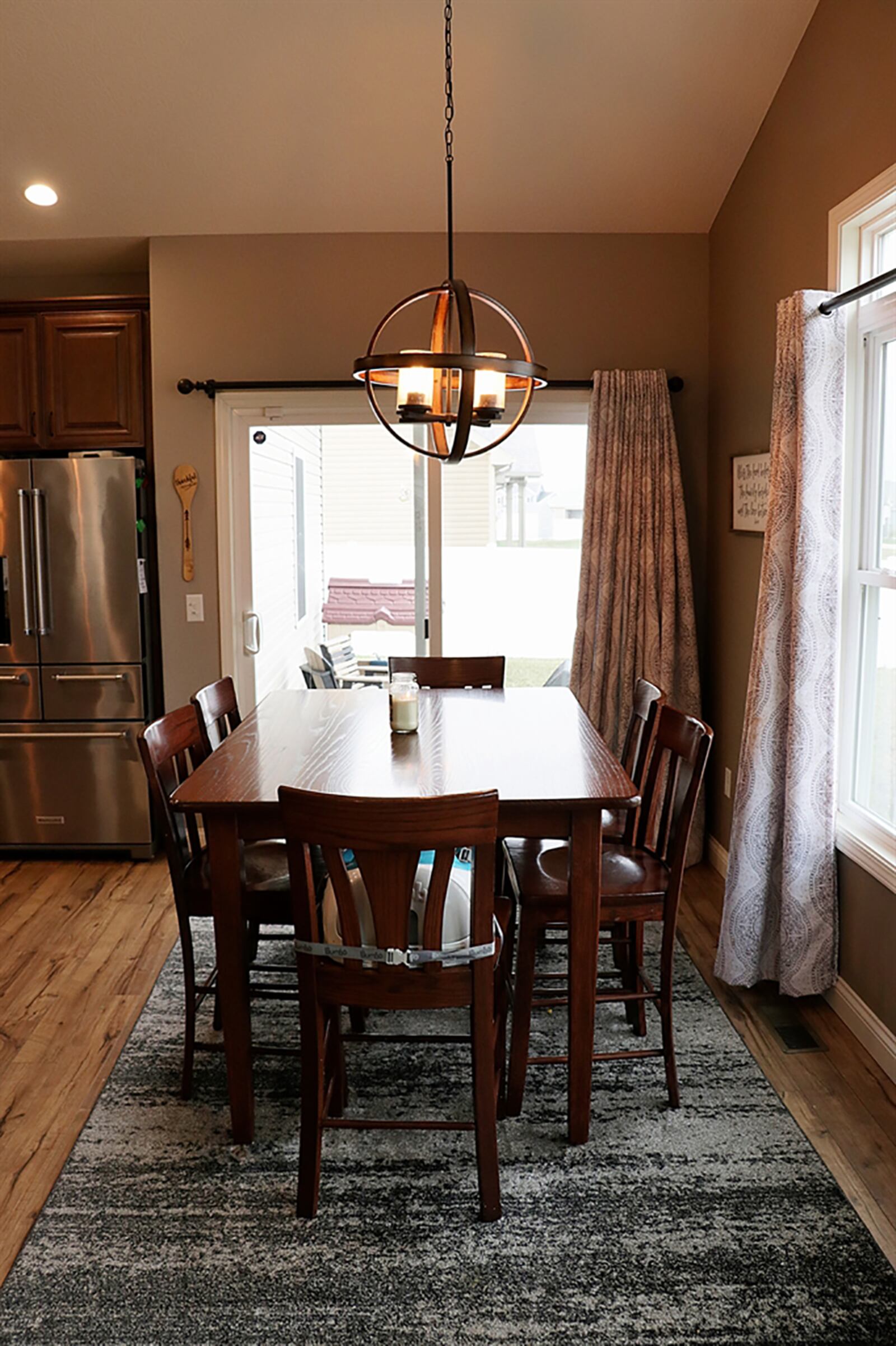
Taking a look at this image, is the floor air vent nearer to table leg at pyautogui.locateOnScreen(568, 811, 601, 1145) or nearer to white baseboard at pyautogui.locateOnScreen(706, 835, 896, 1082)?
white baseboard at pyautogui.locateOnScreen(706, 835, 896, 1082)

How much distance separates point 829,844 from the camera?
3.21 m

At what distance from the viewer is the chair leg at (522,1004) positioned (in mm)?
2631

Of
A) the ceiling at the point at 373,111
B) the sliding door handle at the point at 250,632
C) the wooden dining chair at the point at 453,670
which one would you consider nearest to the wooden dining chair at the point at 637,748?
the wooden dining chair at the point at 453,670

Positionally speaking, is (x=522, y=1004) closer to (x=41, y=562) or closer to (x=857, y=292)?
(x=857, y=292)

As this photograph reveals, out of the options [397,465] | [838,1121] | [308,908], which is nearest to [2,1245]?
[308,908]

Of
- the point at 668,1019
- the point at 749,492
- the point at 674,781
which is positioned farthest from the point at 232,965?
the point at 749,492

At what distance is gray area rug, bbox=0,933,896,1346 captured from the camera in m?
2.04

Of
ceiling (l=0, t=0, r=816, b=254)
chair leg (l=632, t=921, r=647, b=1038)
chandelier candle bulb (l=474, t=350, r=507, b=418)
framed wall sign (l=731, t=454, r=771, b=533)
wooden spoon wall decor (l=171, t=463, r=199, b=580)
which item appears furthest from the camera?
wooden spoon wall decor (l=171, t=463, r=199, b=580)

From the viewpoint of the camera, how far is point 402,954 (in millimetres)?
2182

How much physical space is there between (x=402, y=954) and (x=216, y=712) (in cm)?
149

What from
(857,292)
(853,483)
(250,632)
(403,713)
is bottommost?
(403,713)

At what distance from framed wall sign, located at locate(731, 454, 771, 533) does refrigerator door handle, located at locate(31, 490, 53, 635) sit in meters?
2.84

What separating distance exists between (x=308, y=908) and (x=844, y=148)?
2598 millimetres

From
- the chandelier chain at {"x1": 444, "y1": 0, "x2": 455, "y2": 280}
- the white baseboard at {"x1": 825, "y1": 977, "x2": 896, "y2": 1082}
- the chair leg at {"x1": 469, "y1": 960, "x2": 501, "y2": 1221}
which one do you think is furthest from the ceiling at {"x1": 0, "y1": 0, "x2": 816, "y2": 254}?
the chair leg at {"x1": 469, "y1": 960, "x2": 501, "y2": 1221}
